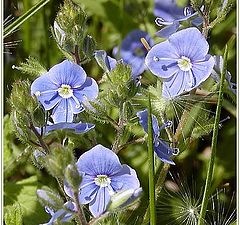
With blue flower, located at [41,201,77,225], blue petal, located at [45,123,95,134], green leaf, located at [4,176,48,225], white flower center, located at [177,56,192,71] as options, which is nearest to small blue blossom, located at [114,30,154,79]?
green leaf, located at [4,176,48,225]

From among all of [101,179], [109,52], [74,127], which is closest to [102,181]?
[101,179]

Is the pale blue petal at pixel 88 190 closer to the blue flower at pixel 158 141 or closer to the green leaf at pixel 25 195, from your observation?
the blue flower at pixel 158 141

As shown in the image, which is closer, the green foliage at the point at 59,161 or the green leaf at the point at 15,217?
the green foliage at the point at 59,161

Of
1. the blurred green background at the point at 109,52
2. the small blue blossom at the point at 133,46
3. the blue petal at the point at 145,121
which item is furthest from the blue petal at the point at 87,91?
the small blue blossom at the point at 133,46

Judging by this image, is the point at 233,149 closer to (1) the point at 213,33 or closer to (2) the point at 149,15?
(1) the point at 213,33

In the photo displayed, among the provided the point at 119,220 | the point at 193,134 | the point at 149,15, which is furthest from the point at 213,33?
the point at 119,220

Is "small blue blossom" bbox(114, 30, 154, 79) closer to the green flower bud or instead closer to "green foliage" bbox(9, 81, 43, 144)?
the green flower bud
